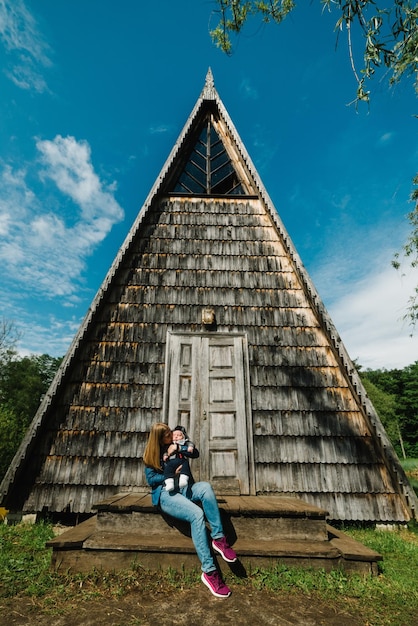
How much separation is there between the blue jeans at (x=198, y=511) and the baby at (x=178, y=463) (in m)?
0.11

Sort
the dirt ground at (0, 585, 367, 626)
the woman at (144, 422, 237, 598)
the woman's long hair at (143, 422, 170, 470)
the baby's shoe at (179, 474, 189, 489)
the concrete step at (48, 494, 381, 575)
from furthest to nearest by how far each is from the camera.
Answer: the woman's long hair at (143, 422, 170, 470), the baby's shoe at (179, 474, 189, 489), the concrete step at (48, 494, 381, 575), the woman at (144, 422, 237, 598), the dirt ground at (0, 585, 367, 626)

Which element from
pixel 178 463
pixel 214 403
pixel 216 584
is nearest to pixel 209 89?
pixel 214 403

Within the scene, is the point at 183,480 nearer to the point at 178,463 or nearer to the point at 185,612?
the point at 178,463

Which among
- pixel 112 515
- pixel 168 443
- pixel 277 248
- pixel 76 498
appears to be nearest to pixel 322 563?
pixel 168 443

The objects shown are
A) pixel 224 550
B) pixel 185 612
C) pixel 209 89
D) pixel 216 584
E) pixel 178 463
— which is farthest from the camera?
pixel 209 89

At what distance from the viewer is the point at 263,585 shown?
7.89ft

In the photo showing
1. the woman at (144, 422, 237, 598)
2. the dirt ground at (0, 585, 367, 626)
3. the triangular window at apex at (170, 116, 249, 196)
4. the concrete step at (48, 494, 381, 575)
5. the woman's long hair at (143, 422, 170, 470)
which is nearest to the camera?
the dirt ground at (0, 585, 367, 626)

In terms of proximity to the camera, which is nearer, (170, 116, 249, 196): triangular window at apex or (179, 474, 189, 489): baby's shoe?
(179, 474, 189, 489): baby's shoe

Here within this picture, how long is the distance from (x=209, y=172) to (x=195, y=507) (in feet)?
25.4

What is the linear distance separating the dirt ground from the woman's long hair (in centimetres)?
104

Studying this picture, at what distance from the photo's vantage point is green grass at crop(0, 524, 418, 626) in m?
2.20

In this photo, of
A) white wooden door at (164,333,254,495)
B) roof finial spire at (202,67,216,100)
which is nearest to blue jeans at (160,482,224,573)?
white wooden door at (164,333,254,495)

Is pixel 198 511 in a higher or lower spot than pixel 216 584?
higher

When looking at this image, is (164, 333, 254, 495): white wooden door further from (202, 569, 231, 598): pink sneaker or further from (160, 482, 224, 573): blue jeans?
(202, 569, 231, 598): pink sneaker
